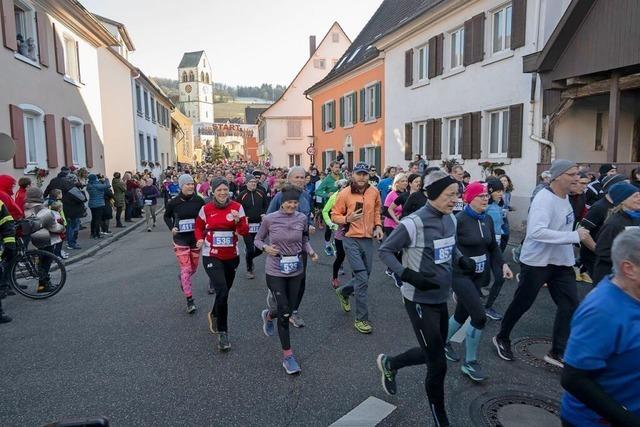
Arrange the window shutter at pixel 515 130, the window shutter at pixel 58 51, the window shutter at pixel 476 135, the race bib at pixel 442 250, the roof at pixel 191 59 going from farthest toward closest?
the roof at pixel 191 59 < the window shutter at pixel 58 51 < the window shutter at pixel 476 135 < the window shutter at pixel 515 130 < the race bib at pixel 442 250

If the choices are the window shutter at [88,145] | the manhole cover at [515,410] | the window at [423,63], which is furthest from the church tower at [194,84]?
the manhole cover at [515,410]

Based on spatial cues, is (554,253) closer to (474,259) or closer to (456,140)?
(474,259)

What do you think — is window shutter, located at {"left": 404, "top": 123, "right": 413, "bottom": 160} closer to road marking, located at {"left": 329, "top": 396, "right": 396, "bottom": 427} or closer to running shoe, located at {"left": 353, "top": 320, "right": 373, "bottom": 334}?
running shoe, located at {"left": 353, "top": 320, "right": 373, "bottom": 334}

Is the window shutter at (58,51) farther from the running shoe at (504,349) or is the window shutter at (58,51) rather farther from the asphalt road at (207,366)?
the running shoe at (504,349)

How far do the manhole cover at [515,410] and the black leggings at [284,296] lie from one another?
1816 mm

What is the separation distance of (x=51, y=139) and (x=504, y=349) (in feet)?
48.6

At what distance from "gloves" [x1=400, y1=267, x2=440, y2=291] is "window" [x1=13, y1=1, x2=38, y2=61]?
14607 millimetres

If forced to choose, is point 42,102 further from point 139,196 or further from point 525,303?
point 525,303

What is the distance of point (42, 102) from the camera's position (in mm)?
14258

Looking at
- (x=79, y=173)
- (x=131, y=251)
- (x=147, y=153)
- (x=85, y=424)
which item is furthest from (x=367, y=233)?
(x=147, y=153)

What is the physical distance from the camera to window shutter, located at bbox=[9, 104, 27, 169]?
1216 centimetres

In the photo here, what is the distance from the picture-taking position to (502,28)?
13.9 m

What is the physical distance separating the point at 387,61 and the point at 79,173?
13998 mm

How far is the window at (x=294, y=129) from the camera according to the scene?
44.4 meters
